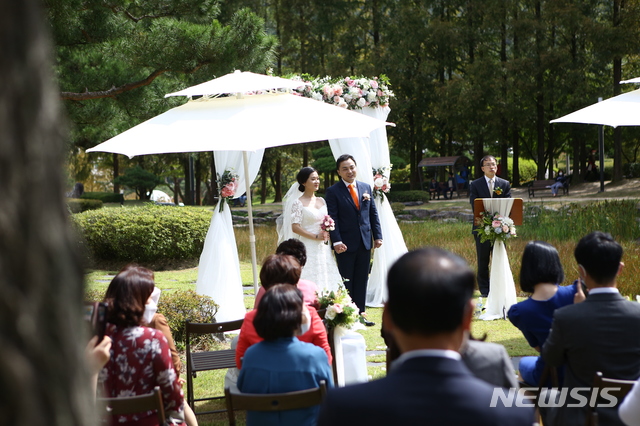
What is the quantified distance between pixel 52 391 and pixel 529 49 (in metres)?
30.2

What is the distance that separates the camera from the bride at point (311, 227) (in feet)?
25.4

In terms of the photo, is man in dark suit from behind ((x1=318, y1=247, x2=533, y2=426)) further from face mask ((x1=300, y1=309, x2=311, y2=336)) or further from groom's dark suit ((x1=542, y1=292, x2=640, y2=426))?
face mask ((x1=300, y1=309, x2=311, y2=336))

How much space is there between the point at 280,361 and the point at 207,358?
216cm

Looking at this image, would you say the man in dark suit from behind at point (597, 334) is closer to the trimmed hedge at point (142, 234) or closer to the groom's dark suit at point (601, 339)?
the groom's dark suit at point (601, 339)

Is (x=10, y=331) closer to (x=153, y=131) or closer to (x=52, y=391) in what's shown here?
(x=52, y=391)

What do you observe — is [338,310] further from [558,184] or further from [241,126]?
[558,184]

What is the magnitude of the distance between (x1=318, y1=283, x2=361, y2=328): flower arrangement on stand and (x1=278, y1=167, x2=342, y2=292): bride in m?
2.54

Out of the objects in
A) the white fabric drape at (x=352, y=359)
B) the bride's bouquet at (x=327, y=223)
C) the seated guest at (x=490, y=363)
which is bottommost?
the white fabric drape at (x=352, y=359)

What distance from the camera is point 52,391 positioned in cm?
102

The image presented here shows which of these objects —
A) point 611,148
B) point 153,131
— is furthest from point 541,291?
point 611,148

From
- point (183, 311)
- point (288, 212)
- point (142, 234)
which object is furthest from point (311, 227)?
point (142, 234)

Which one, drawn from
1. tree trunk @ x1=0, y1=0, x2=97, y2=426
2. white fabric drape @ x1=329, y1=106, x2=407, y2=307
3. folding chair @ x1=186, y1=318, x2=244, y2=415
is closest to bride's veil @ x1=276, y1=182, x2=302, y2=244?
white fabric drape @ x1=329, y1=106, x2=407, y2=307

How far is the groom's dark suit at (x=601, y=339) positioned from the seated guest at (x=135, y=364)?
205 cm

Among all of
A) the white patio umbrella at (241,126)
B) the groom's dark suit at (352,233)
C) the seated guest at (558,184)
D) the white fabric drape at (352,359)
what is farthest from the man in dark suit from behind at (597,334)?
the seated guest at (558,184)
